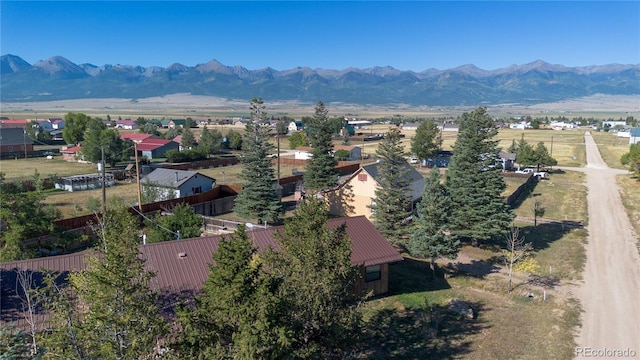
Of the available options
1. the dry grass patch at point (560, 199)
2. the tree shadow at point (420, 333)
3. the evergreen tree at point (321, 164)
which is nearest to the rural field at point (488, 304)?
the tree shadow at point (420, 333)

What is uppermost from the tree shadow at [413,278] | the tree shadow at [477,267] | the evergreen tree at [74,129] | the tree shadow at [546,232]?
the evergreen tree at [74,129]

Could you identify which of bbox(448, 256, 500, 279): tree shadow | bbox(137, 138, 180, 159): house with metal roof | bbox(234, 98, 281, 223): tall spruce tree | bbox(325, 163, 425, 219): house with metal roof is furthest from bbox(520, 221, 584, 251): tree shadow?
bbox(137, 138, 180, 159): house with metal roof

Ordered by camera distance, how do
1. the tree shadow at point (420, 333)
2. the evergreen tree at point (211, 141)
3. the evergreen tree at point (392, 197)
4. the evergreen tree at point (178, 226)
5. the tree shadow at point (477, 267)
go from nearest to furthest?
the tree shadow at point (420, 333), the evergreen tree at point (178, 226), the tree shadow at point (477, 267), the evergreen tree at point (392, 197), the evergreen tree at point (211, 141)

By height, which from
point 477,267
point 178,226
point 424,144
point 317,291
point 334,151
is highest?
point 424,144

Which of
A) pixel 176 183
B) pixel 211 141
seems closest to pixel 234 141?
pixel 211 141

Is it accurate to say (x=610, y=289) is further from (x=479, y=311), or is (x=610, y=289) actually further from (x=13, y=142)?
(x=13, y=142)

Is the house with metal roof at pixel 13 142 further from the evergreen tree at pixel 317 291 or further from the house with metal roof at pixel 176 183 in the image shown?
the evergreen tree at pixel 317 291
